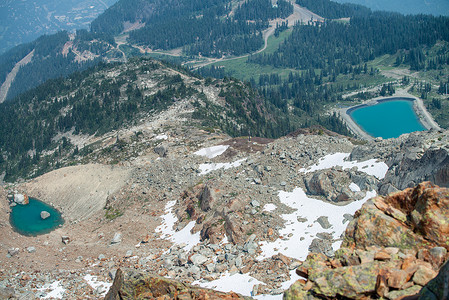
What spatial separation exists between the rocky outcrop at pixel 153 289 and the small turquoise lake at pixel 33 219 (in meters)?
38.9

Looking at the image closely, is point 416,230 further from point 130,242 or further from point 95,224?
point 95,224

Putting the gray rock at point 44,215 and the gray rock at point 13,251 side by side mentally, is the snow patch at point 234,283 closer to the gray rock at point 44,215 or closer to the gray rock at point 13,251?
the gray rock at point 13,251

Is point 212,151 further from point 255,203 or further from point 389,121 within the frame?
point 389,121

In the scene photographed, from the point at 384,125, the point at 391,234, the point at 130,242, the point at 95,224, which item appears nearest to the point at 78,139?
the point at 95,224

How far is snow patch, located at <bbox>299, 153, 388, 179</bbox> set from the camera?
38.4 meters

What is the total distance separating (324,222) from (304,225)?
191 centimetres

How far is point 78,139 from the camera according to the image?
112938mm

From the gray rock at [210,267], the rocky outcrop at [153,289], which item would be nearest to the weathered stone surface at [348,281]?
the rocky outcrop at [153,289]

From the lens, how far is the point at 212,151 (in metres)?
65.8

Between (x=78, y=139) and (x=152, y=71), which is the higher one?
(x=152, y=71)

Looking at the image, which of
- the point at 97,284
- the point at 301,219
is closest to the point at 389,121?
the point at 301,219

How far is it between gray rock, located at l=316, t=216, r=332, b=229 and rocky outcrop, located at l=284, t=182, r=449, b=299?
621 inches

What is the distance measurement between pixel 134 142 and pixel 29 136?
213 feet

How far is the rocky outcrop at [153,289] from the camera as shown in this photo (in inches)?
771
